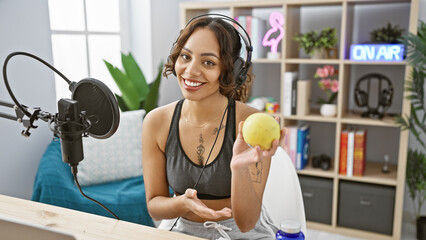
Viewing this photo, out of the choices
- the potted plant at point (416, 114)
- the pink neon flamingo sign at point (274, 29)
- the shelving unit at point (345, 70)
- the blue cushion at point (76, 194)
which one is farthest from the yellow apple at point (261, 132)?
the pink neon flamingo sign at point (274, 29)

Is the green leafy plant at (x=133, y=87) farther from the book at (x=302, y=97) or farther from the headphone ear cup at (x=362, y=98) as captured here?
the headphone ear cup at (x=362, y=98)

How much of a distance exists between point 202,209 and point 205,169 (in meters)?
0.33

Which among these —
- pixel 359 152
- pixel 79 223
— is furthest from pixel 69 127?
pixel 359 152

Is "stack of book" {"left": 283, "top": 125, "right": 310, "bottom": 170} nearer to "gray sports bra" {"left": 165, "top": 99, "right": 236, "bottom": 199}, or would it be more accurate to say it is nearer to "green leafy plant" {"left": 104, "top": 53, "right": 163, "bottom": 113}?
"green leafy plant" {"left": 104, "top": 53, "right": 163, "bottom": 113}

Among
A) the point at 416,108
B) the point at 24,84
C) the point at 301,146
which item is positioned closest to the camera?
the point at 24,84

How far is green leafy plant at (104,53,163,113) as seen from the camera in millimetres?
2682

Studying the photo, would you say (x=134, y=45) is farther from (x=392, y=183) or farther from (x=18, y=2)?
(x=392, y=183)

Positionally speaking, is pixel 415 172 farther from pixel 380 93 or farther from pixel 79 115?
pixel 79 115

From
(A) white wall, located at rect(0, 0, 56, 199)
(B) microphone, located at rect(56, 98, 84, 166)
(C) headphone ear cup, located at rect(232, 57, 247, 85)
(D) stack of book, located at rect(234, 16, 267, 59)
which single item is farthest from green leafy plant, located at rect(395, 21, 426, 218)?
(A) white wall, located at rect(0, 0, 56, 199)

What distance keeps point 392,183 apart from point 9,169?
2.45 metres

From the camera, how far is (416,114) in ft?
8.95

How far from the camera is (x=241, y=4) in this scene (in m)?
2.76

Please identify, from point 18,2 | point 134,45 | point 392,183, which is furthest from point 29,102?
point 392,183

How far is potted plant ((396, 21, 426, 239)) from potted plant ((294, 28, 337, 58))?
0.46 meters
